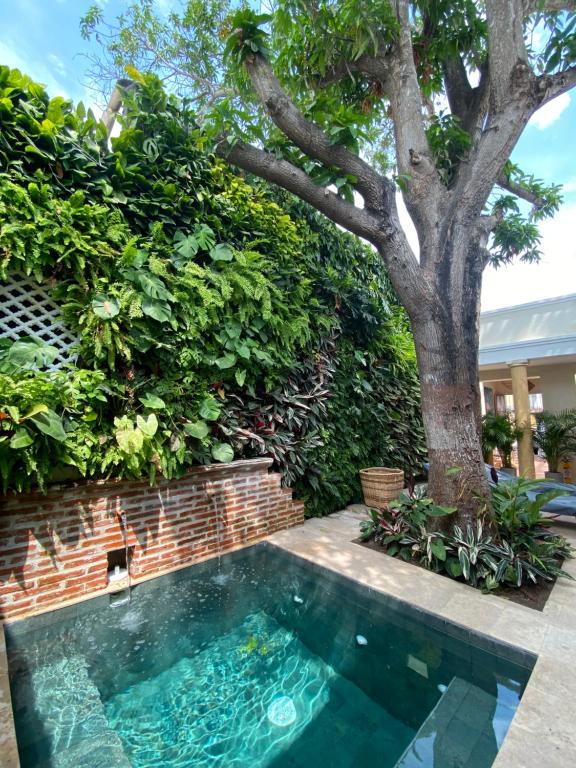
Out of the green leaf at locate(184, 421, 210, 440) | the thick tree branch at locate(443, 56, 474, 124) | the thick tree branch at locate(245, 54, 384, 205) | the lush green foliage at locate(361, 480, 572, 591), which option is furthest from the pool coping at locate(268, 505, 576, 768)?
the thick tree branch at locate(443, 56, 474, 124)

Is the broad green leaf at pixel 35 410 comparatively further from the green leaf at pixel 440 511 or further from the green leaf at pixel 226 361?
the green leaf at pixel 440 511

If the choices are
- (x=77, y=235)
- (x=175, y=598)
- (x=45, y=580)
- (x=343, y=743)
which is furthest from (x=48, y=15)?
(x=343, y=743)

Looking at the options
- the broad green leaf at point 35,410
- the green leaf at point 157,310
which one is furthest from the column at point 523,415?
the broad green leaf at point 35,410

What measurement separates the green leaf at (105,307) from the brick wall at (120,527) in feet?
4.30

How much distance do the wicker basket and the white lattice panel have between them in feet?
12.3

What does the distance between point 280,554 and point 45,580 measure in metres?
1.90

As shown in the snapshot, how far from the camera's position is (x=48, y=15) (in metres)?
4.83

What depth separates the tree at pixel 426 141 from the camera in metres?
3.06

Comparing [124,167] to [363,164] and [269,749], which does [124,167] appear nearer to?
[363,164]

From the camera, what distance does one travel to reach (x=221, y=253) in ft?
11.5

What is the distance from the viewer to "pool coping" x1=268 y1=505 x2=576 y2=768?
1405 mm

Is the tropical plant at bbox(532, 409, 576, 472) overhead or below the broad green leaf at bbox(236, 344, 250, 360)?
below

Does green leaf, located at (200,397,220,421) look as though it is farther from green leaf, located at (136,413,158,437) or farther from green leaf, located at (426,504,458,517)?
green leaf, located at (426,504,458,517)

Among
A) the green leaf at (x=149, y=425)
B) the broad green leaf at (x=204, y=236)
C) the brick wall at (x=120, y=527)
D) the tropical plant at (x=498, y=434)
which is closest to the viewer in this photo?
the brick wall at (x=120, y=527)
